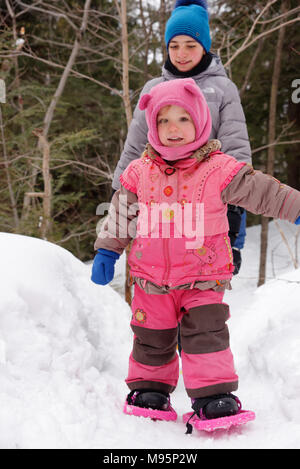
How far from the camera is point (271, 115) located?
7762mm

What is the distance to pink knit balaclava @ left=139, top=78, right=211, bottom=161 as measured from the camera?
1.77 meters

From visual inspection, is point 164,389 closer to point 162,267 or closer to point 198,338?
point 198,338

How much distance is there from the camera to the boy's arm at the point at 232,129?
2.23 metres

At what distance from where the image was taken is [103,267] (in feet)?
6.39

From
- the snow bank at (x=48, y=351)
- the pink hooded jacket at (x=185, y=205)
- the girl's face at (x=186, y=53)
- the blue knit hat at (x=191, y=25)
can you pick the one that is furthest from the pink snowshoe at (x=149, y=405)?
the blue knit hat at (x=191, y=25)

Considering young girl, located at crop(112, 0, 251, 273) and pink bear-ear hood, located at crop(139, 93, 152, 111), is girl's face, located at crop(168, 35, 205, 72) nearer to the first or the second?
young girl, located at crop(112, 0, 251, 273)

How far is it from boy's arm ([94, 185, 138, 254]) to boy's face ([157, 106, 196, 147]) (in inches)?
13.5

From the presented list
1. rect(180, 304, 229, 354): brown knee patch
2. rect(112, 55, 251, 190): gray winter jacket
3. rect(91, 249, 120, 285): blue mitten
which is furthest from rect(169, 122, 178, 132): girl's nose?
rect(180, 304, 229, 354): brown knee patch

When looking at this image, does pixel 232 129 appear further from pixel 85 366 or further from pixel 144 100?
pixel 85 366

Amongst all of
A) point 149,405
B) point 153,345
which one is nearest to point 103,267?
point 153,345

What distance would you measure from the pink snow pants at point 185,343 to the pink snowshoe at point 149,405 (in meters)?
0.05

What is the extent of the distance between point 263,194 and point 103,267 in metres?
0.84

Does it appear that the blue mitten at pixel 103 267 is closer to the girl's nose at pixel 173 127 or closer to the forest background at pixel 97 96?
the girl's nose at pixel 173 127
